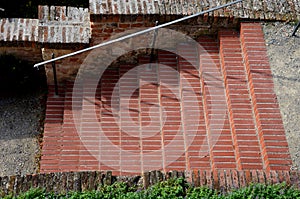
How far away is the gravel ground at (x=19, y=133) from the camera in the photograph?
6.44 meters

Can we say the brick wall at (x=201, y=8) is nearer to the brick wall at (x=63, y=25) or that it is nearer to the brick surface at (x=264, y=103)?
the brick surface at (x=264, y=103)

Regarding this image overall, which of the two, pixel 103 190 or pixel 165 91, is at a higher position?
pixel 165 91

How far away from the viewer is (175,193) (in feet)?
15.6

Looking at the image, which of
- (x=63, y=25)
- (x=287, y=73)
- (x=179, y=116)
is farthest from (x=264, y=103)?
(x=63, y=25)

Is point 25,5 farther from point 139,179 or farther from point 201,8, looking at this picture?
point 139,179

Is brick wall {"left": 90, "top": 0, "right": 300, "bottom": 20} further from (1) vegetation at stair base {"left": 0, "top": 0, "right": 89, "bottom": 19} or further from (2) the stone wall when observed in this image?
(2) the stone wall

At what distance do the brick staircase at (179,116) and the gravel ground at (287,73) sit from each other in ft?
0.31

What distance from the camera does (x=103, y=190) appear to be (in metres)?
4.81

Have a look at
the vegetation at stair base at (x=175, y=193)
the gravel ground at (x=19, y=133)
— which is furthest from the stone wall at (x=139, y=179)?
the gravel ground at (x=19, y=133)

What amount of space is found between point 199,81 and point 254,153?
1.39 m

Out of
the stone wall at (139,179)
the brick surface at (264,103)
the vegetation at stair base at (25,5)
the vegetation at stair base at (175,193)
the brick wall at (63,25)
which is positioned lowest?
the vegetation at stair base at (175,193)

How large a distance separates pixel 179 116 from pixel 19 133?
7.55 ft

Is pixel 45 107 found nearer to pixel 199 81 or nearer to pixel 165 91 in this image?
pixel 165 91

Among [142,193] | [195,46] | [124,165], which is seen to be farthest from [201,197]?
[195,46]
